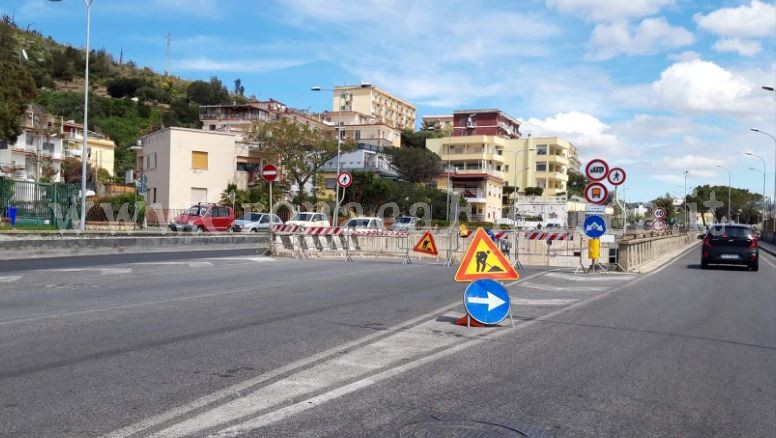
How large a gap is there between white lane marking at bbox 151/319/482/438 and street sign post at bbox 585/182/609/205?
9.89m

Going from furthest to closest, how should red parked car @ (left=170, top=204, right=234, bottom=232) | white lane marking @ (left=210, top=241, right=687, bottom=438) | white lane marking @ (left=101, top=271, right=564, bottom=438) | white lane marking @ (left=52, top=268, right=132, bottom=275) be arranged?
red parked car @ (left=170, top=204, right=234, bottom=232) < white lane marking @ (left=52, top=268, right=132, bottom=275) < white lane marking @ (left=210, top=241, right=687, bottom=438) < white lane marking @ (left=101, top=271, right=564, bottom=438)

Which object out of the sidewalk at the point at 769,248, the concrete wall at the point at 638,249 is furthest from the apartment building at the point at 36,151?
the sidewalk at the point at 769,248

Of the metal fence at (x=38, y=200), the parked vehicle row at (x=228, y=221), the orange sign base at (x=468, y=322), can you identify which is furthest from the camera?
the parked vehicle row at (x=228, y=221)

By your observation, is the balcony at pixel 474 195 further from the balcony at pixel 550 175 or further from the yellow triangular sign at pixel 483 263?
the yellow triangular sign at pixel 483 263

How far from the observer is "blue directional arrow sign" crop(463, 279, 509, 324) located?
9.79m

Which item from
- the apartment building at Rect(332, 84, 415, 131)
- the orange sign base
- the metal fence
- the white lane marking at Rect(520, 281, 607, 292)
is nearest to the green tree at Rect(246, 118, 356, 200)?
the metal fence

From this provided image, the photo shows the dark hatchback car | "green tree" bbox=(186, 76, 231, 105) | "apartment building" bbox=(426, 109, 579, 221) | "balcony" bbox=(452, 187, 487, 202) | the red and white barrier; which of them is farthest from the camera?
"green tree" bbox=(186, 76, 231, 105)

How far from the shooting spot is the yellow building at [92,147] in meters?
75.5

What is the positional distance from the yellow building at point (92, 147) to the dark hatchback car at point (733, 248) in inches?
2567

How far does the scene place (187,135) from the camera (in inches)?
1987

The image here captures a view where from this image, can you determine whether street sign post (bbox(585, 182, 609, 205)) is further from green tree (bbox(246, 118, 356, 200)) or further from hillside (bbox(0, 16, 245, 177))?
hillside (bbox(0, 16, 245, 177))

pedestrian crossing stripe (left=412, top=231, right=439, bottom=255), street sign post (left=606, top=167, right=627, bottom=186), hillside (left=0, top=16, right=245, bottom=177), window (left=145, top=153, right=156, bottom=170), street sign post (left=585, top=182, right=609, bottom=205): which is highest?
hillside (left=0, top=16, right=245, bottom=177)

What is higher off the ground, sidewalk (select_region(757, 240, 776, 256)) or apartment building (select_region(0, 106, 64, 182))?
apartment building (select_region(0, 106, 64, 182))

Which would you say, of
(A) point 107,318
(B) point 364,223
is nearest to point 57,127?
(B) point 364,223
